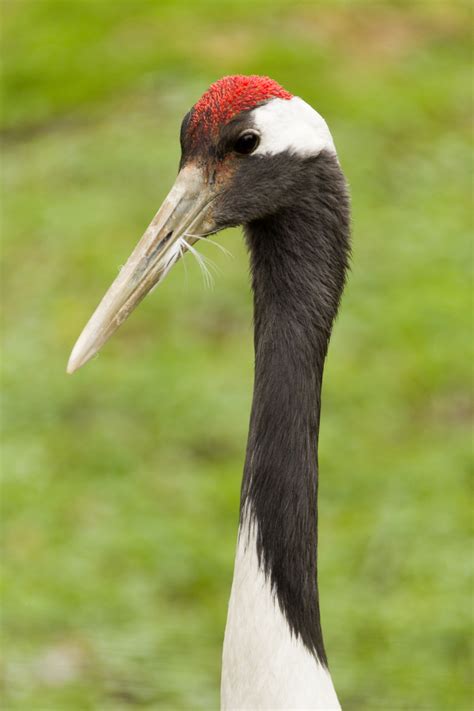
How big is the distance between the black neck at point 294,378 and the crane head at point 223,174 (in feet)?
0.20

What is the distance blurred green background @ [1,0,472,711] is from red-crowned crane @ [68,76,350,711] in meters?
2.07

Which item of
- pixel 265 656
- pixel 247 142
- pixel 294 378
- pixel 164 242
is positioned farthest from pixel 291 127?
pixel 265 656

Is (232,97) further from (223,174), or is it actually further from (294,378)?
(294,378)

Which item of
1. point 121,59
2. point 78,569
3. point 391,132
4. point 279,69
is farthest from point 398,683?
point 121,59

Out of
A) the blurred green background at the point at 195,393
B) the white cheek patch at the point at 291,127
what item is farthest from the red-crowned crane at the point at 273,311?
the blurred green background at the point at 195,393

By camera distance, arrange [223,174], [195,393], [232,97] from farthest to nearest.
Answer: [195,393] < [223,174] < [232,97]

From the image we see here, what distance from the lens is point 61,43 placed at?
37.9 ft

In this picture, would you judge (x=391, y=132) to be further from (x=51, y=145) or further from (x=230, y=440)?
(x=230, y=440)

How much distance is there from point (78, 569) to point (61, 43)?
680 cm

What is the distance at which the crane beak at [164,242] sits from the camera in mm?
3113

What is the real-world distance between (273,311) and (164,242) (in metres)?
0.29

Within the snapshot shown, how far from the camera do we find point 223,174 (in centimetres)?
313

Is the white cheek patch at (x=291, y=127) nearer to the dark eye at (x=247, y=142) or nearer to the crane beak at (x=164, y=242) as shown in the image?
the dark eye at (x=247, y=142)

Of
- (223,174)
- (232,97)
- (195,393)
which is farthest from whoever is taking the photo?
(195,393)
